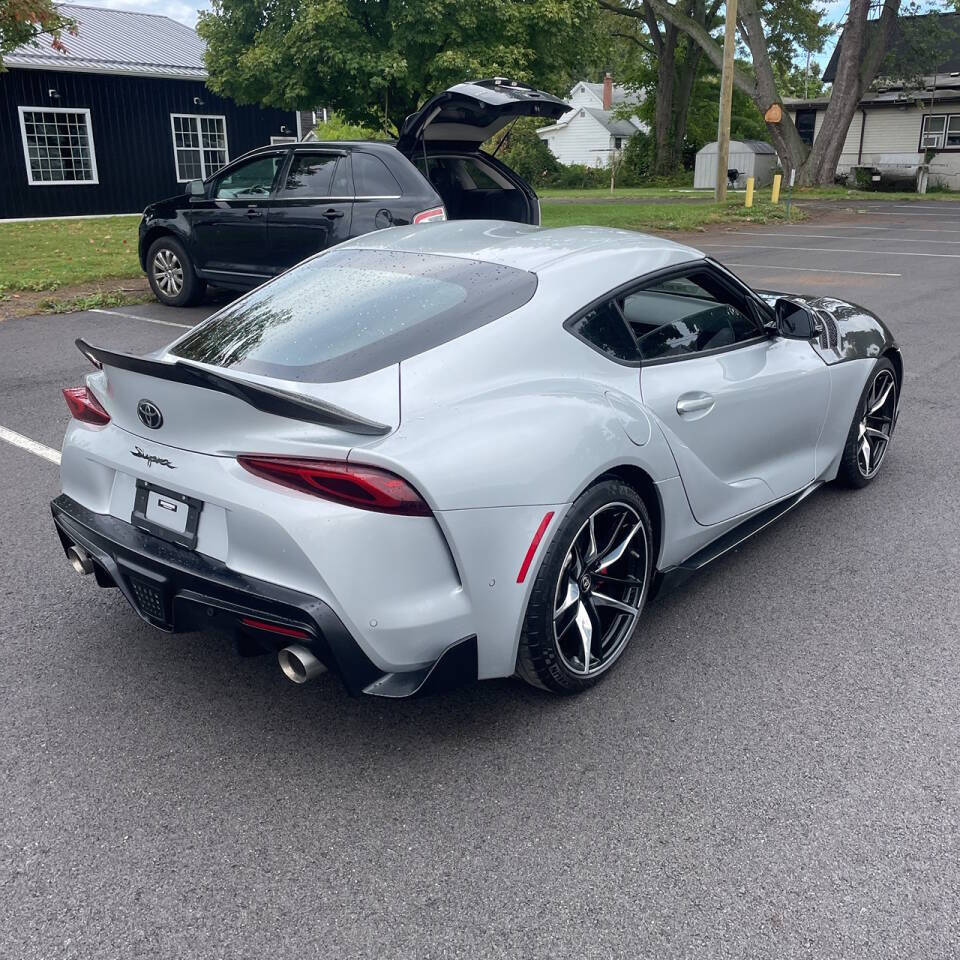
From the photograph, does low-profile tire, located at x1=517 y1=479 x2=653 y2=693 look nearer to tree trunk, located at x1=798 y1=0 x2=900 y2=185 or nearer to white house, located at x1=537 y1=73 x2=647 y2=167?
tree trunk, located at x1=798 y1=0 x2=900 y2=185

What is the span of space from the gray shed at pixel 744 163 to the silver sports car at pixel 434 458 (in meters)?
39.8

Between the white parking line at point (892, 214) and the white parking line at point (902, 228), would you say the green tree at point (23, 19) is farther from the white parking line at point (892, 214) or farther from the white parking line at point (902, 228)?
the white parking line at point (892, 214)

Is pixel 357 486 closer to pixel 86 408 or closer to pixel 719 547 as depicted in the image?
pixel 86 408

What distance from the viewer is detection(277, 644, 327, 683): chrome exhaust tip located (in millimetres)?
2660

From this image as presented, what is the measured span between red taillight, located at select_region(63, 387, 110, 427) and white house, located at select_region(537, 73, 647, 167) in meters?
58.1

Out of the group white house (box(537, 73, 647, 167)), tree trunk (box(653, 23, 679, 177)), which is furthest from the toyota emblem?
white house (box(537, 73, 647, 167))

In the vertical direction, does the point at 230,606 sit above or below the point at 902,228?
above

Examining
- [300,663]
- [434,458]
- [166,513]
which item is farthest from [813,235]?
[300,663]

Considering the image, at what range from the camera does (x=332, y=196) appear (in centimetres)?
949

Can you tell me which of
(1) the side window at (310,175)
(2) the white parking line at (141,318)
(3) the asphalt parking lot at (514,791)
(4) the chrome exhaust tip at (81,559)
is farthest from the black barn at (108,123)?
(4) the chrome exhaust tip at (81,559)

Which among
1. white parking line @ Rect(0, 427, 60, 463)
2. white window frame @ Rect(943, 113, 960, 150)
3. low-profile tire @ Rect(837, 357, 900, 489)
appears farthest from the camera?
white window frame @ Rect(943, 113, 960, 150)

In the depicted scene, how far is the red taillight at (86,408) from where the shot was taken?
3.25m

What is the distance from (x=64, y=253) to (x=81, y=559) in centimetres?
1436

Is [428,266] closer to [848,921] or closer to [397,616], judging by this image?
[397,616]
